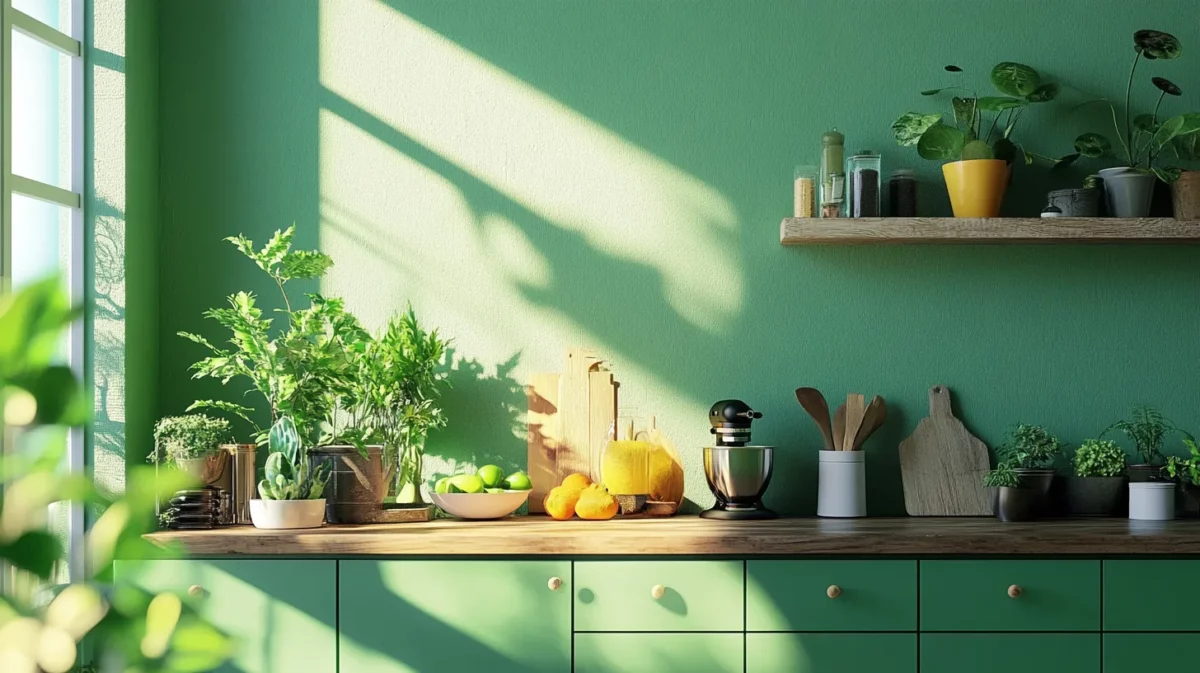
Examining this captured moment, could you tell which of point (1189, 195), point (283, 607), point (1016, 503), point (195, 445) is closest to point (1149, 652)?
point (1016, 503)

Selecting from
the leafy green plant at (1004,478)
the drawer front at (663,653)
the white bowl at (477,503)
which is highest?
the leafy green plant at (1004,478)

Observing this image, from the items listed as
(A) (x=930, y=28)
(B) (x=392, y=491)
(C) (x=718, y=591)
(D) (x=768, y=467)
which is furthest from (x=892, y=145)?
(B) (x=392, y=491)

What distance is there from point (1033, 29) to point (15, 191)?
279 cm

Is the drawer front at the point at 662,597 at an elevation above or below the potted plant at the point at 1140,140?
below

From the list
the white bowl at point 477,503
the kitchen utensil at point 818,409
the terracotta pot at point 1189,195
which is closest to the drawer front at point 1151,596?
the kitchen utensil at point 818,409

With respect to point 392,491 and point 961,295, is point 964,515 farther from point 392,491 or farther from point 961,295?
point 392,491

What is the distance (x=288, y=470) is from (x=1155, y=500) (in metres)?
2.29

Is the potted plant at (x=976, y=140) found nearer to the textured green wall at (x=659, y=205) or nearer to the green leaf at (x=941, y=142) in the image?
the green leaf at (x=941, y=142)

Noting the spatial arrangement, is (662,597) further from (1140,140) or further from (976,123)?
(1140,140)

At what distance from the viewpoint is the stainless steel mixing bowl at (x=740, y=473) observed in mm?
3025

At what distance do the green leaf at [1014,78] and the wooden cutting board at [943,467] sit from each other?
2.84 feet

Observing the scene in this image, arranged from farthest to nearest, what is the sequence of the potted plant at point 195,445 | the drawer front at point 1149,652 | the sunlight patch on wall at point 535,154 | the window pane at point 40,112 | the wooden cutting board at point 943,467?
1. the sunlight patch on wall at point 535,154
2. the wooden cutting board at point 943,467
3. the potted plant at point 195,445
4. the window pane at point 40,112
5. the drawer front at point 1149,652

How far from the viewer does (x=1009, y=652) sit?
2668 millimetres

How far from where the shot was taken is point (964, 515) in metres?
3.18
